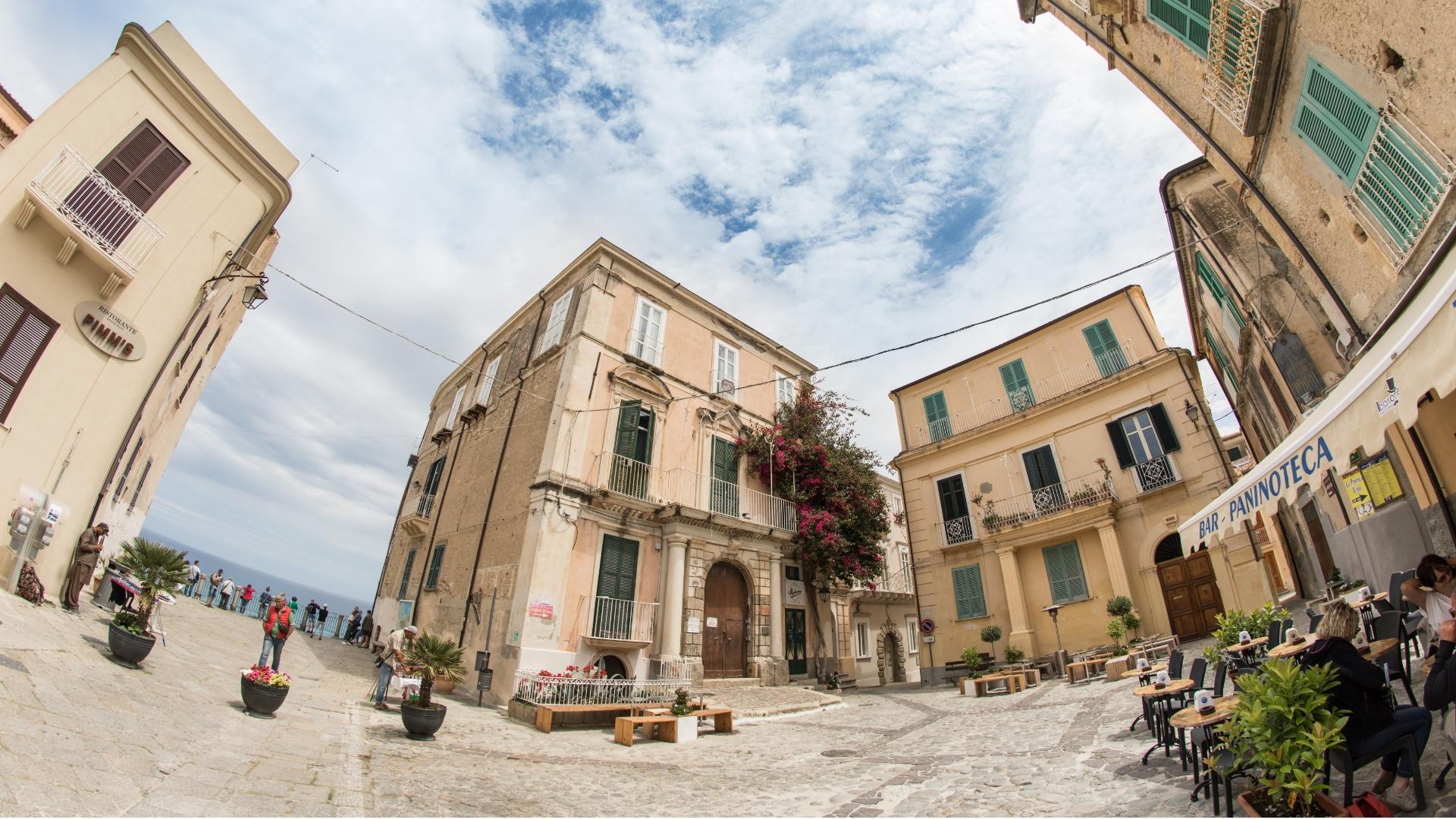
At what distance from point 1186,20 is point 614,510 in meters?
13.4

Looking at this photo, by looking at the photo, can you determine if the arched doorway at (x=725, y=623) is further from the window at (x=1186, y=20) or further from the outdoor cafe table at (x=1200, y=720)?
the window at (x=1186, y=20)

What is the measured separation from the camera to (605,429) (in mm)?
14750

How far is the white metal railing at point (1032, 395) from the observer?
51.4ft

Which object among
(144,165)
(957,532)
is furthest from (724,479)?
(144,165)

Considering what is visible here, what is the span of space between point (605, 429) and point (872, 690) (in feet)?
36.2

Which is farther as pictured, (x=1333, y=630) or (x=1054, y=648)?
(x=1054, y=648)

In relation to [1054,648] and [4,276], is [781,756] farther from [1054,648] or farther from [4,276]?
[4,276]

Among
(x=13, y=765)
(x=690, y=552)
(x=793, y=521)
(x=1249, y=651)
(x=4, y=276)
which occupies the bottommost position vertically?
(x=13, y=765)

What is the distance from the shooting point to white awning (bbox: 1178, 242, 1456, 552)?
3.74 metres

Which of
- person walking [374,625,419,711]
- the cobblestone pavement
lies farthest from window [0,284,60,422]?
person walking [374,625,419,711]

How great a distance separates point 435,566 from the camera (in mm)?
16750

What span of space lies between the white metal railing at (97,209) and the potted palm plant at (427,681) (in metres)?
8.00

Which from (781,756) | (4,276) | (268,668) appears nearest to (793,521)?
(781,756)

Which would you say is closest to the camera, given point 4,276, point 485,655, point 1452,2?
point 1452,2
